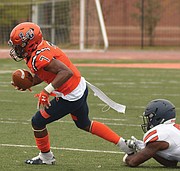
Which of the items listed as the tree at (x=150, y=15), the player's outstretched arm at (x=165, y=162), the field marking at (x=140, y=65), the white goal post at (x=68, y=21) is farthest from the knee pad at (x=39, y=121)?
the tree at (x=150, y=15)

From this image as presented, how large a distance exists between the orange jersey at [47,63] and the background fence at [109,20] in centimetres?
2052

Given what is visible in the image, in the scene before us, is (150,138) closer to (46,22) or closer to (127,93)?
(127,93)

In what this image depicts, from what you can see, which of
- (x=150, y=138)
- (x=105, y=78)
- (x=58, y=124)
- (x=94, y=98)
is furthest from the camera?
(x=105, y=78)

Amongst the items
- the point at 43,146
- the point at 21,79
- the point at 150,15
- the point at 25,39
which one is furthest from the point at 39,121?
the point at 150,15

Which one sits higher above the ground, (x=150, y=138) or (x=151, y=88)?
(x=150, y=138)

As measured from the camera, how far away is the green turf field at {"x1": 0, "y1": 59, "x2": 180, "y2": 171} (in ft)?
25.7

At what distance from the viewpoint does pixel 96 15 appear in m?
29.5

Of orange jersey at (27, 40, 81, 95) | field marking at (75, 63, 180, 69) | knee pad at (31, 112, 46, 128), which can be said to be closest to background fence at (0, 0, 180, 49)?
field marking at (75, 63, 180, 69)

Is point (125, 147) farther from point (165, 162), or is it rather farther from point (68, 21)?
point (68, 21)

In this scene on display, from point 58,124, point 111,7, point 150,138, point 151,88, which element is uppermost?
point 150,138

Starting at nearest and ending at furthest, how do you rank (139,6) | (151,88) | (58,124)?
(58,124), (151,88), (139,6)

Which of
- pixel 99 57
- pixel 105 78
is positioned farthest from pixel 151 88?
pixel 99 57

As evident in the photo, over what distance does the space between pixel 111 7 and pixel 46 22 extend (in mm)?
10688

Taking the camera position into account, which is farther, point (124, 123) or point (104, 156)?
point (124, 123)
